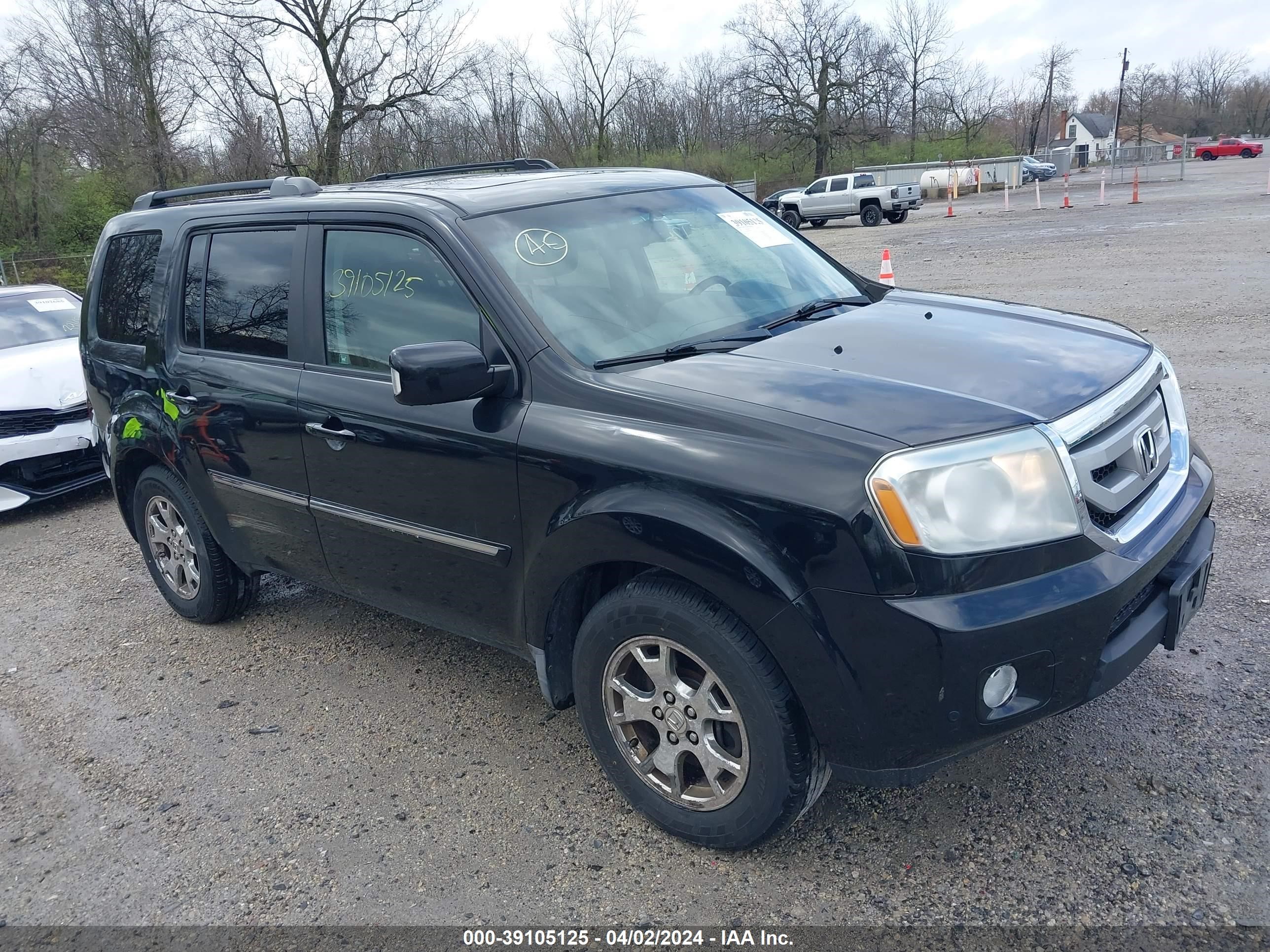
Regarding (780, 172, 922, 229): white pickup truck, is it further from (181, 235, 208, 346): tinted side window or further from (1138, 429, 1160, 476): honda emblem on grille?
(1138, 429, 1160, 476): honda emblem on grille

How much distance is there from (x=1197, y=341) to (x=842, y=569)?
7.90 metres

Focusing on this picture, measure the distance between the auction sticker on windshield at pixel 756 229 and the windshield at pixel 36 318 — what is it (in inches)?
263

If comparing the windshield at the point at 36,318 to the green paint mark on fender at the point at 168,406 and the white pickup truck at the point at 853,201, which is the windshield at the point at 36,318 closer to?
the green paint mark on fender at the point at 168,406

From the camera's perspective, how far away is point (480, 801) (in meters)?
3.24

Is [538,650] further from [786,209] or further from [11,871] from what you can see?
[786,209]

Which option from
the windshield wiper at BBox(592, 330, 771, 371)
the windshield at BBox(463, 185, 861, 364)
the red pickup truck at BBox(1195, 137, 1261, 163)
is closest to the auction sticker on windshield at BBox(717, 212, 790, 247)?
the windshield at BBox(463, 185, 861, 364)

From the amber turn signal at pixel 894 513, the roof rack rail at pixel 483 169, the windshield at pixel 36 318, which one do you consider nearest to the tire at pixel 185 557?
the roof rack rail at pixel 483 169

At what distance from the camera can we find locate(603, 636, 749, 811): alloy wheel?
2705mm

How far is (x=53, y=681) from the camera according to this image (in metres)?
4.44

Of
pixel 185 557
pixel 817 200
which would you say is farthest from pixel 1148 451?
pixel 817 200

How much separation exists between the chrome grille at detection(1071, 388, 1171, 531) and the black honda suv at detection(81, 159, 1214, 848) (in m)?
0.01

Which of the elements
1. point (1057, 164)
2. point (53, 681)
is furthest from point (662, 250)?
point (1057, 164)

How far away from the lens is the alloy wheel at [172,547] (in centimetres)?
474

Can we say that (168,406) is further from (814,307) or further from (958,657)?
(958,657)
